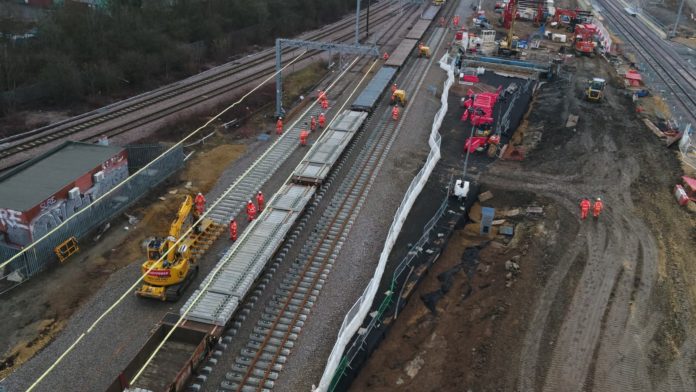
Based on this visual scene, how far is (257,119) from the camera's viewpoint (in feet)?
123

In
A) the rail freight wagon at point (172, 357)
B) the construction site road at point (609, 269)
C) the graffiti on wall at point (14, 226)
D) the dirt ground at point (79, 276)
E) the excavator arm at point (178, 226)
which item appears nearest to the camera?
the rail freight wagon at point (172, 357)

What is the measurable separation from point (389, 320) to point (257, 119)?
2085cm

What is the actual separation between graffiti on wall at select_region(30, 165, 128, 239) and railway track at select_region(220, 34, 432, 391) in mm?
8942

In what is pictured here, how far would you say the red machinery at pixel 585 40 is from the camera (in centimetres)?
5666

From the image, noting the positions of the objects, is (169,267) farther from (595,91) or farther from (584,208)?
(595,91)

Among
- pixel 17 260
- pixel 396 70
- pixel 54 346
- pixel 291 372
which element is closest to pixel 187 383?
pixel 291 372

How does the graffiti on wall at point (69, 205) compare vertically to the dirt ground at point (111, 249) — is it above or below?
above

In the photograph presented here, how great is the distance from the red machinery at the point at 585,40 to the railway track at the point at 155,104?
2663 centimetres

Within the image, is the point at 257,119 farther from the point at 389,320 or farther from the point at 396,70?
the point at 389,320

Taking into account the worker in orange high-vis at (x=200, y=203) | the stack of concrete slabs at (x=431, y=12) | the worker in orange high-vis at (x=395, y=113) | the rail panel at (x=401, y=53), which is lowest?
the worker in orange high-vis at (x=200, y=203)

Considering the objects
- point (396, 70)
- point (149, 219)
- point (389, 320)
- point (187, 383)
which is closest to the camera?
point (187, 383)

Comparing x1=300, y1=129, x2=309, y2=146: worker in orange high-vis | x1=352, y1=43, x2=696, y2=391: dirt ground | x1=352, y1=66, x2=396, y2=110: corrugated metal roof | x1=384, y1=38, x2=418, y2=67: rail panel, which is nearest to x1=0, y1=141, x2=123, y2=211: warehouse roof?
x1=300, y1=129, x2=309, y2=146: worker in orange high-vis

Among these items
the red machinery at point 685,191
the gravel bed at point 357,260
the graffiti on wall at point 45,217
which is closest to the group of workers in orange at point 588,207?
the red machinery at point 685,191

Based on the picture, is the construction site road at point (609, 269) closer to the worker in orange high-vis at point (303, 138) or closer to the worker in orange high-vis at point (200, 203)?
the worker in orange high-vis at point (303, 138)
